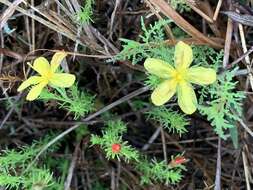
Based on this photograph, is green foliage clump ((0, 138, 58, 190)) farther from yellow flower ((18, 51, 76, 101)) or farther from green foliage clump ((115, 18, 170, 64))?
green foliage clump ((115, 18, 170, 64))

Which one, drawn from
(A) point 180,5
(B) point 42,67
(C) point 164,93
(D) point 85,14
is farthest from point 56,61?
(A) point 180,5

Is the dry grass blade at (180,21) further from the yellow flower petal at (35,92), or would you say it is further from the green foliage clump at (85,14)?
the yellow flower petal at (35,92)

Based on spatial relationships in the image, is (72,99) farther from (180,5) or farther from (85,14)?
(180,5)

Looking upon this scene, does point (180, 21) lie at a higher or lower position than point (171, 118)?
higher

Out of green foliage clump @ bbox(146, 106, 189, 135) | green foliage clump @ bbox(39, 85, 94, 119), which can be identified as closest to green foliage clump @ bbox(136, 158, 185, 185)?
green foliage clump @ bbox(146, 106, 189, 135)

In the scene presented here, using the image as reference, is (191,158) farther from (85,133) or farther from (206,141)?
(85,133)

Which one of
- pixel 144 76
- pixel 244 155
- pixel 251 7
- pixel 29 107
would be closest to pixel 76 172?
pixel 29 107

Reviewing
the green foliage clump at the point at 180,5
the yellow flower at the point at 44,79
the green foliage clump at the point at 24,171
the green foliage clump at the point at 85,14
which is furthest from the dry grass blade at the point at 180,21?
the green foliage clump at the point at 24,171
